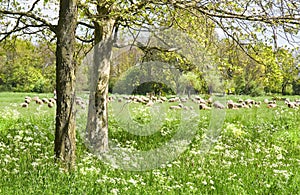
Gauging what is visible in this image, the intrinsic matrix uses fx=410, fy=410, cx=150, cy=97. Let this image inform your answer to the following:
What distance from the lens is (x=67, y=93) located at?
19.1 ft

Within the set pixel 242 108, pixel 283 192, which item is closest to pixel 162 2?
pixel 283 192

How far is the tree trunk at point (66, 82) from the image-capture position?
226 inches

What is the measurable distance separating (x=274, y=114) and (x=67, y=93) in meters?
9.76

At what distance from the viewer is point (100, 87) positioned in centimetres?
789

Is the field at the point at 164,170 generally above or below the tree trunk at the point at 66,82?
below

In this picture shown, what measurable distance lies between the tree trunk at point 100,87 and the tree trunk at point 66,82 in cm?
191

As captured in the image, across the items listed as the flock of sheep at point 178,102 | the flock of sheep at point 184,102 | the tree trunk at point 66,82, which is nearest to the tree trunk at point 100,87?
the flock of sheep at point 178,102

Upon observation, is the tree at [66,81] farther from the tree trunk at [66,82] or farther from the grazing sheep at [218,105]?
the grazing sheep at [218,105]

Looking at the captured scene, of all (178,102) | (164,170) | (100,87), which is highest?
(100,87)

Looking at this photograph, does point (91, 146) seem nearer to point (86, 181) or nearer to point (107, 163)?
point (107, 163)

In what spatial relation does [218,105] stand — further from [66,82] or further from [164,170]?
[66,82]

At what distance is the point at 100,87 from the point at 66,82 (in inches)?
82.8

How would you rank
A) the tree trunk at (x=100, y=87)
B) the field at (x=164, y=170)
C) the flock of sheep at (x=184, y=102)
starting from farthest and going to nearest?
the flock of sheep at (x=184, y=102), the tree trunk at (x=100, y=87), the field at (x=164, y=170)

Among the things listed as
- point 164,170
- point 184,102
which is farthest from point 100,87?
point 184,102
